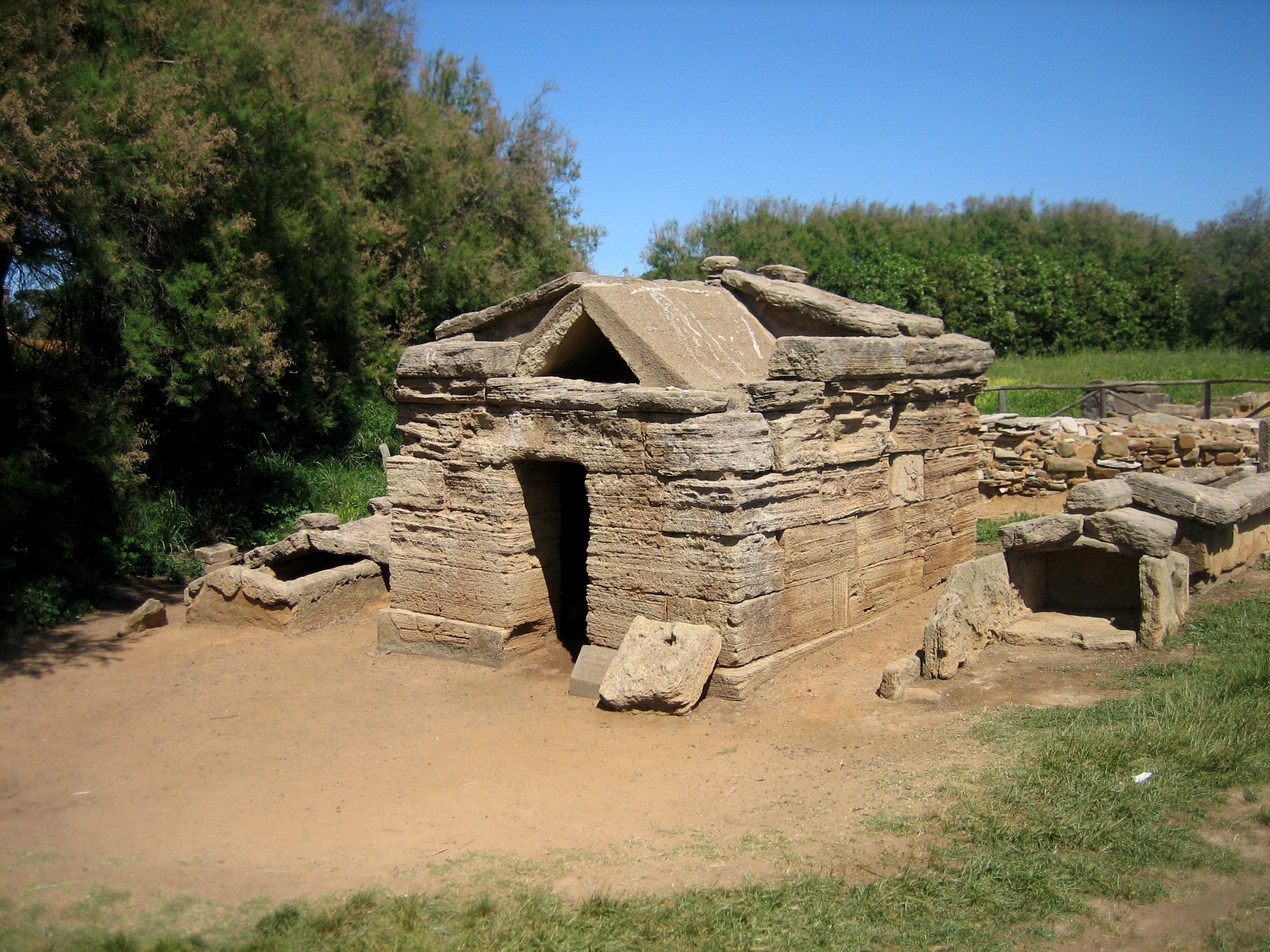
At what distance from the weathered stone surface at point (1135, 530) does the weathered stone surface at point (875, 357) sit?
2053mm

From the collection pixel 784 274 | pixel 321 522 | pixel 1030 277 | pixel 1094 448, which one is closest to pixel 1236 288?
pixel 1030 277

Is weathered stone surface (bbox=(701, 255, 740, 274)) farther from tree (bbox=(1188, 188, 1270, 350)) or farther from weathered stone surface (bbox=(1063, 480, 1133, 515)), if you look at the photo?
tree (bbox=(1188, 188, 1270, 350))

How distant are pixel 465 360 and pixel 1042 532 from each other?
4685mm

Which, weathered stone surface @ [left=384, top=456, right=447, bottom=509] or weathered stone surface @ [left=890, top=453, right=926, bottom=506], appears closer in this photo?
weathered stone surface @ [left=384, top=456, right=447, bottom=509]

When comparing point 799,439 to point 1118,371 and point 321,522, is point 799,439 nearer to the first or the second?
point 321,522

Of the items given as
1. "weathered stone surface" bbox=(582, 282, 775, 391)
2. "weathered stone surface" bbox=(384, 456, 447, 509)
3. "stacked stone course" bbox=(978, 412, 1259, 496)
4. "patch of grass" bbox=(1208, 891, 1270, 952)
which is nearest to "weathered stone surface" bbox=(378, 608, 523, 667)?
"weathered stone surface" bbox=(384, 456, 447, 509)

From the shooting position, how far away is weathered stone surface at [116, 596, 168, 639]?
31.7 feet

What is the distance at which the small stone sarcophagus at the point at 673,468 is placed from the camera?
23.3 feet

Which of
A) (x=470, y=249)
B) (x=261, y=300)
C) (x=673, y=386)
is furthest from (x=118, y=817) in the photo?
(x=470, y=249)

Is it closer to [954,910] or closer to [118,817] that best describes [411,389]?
[118,817]

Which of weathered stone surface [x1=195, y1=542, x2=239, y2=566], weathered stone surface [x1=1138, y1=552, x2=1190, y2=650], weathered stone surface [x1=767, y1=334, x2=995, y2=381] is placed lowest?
weathered stone surface [x1=195, y1=542, x2=239, y2=566]

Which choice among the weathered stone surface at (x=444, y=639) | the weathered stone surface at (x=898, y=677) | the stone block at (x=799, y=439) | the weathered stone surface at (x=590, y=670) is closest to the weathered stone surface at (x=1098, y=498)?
the weathered stone surface at (x=898, y=677)

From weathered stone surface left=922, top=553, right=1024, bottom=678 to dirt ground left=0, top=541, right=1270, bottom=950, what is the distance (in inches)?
6.7

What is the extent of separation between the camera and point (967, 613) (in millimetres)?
7270
